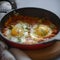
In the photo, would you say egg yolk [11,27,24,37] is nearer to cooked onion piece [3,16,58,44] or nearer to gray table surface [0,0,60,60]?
cooked onion piece [3,16,58,44]

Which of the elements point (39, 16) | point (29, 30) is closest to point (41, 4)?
point (39, 16)

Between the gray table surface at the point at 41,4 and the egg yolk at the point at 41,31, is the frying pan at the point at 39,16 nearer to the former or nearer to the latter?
the egg yolk at the point at 41,31

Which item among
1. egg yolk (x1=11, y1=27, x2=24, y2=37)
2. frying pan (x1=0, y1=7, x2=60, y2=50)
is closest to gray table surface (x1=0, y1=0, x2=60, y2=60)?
frying pan (x1=0, y1=7, x2=60, y2=50)

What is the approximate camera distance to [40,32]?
93 cm

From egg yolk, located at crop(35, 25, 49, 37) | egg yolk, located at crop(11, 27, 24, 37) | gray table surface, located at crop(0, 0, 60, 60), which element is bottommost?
egg yolk, located at crop(11, 27, 24, 37)

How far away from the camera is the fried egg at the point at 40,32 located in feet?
3.05

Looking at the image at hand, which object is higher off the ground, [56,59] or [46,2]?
[46,2]

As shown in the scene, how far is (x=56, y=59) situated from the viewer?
Answer: 0.91m

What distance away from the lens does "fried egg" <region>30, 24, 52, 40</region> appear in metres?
0.93

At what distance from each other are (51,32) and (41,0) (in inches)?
15.3

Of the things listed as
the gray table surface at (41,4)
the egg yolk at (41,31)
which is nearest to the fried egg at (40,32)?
the egg yolk at (41,31)

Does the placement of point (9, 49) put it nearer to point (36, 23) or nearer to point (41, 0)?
point (36, 23)

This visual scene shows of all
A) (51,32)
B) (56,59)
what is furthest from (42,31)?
(56,59)

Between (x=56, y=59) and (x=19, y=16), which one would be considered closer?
(x=56, y=59)
